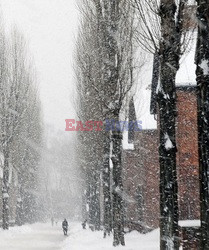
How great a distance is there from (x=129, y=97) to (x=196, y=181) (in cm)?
477

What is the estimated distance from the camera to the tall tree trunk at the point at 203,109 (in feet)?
22.2

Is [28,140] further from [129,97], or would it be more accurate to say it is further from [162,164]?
[162,164]

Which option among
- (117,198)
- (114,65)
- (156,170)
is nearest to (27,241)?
(156,170)

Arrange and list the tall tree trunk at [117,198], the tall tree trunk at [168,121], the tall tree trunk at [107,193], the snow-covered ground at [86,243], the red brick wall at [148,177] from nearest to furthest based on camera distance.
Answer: the tall tree trunk at [168,121], the tall tree trunk at [117,198], the snow-covered ground at [86,243], the tall tree trunk at [107,193], the red brick wall at [148,177]

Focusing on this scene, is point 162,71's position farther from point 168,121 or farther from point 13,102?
point 13,102

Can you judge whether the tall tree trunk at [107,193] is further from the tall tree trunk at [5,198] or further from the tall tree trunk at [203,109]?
the tall tree trunk at [203,109]

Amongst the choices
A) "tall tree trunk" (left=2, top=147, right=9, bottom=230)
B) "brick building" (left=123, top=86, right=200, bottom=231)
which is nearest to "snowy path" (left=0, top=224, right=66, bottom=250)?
"tall tree trunk" (left=2, top=147, right=9, bottom=230)

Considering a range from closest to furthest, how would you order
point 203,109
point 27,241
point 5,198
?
point 203,109 → point 27,241 → point 5,198

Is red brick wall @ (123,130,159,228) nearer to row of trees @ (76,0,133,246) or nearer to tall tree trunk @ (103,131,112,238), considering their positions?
tall tree trunk @ (103,131,112,238)

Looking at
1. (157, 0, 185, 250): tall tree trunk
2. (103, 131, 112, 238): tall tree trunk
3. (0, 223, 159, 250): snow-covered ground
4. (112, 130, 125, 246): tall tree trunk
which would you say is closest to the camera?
(157, 0, 185, 250): tall tree trunk

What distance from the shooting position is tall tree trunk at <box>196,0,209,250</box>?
6.77 m

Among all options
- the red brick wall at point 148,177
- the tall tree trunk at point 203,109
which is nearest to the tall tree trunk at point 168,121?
the tall tree trunk at point 203,109

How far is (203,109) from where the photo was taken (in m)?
6.98

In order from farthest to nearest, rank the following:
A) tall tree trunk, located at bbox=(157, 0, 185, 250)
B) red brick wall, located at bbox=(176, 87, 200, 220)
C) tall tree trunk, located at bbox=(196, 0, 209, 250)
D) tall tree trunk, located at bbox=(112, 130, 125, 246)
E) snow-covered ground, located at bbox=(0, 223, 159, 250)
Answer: red brick wall, located at bbox=(176, 87, 200, 220) → snow-covered ground, located at bbox=(0, 223, 159, 250) → tall tree trunk, located at bbox=(112, 130, 125, 246) → tall tree trunk, located at bbox=(157, 0, 185, 250) → tall tree trunk, located at bbox=(196, 0, 209, 250)
